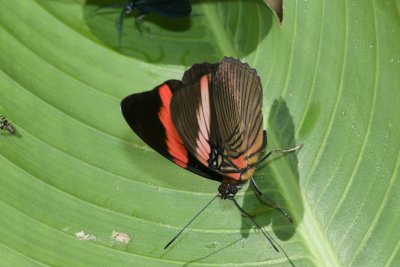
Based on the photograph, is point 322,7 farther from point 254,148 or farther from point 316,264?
point 316,264

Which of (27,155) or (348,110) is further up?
(348,110)

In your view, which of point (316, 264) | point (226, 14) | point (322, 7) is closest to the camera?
point (316, 264)

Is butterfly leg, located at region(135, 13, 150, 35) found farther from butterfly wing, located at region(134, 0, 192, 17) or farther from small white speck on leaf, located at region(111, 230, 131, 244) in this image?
small white speck on leaf, located at region(111, 230, 131, 244)

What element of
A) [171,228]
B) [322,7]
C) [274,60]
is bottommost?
[171,228]

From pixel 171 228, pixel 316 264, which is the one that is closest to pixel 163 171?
pixel 171 228

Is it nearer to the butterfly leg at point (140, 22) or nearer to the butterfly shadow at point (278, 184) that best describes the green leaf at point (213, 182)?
the butterfly shadow at point (278, 184)

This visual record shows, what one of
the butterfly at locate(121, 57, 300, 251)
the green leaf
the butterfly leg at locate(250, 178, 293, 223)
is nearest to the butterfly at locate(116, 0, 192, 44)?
the green leaf
